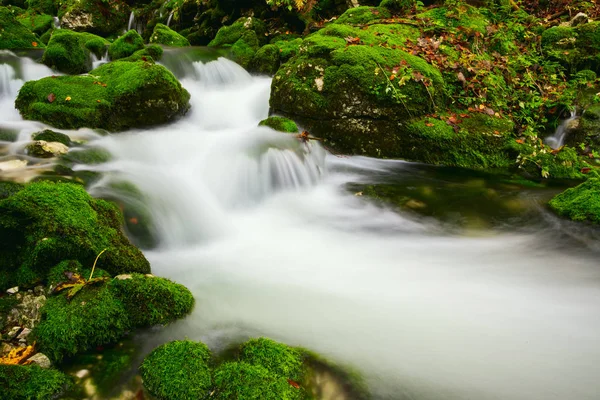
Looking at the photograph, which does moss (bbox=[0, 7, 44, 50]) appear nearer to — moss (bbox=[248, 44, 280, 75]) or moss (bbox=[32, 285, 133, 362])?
moss (bbox=[248, 44, 280, 75])

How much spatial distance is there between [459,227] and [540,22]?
726cm

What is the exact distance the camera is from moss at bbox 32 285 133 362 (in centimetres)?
237

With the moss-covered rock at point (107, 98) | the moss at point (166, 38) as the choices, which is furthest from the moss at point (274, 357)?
the moss at point (166, 38)

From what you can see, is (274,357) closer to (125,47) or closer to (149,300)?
(149,300)

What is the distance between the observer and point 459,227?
484cm

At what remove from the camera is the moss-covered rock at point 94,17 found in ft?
53.8

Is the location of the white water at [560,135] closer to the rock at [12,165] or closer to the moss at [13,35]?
the rock at [12,165]

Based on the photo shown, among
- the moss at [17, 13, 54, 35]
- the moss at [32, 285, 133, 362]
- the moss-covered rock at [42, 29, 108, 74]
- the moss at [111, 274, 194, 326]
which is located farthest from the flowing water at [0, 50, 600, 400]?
the moss at [17, 13, 54, 35]

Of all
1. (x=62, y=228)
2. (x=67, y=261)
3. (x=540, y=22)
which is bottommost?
(x=67, y=261)

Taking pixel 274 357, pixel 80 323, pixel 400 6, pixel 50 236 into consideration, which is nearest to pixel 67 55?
pixel 50 236

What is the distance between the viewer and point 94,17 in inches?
661

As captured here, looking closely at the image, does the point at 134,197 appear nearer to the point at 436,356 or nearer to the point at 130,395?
the point at 130,395

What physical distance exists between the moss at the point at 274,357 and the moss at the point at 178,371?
27 centimetres

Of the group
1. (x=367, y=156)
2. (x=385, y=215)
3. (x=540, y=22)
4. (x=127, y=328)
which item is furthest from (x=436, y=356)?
(x=540, y=22)
